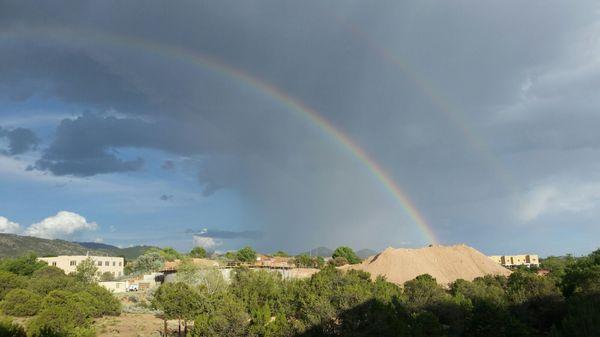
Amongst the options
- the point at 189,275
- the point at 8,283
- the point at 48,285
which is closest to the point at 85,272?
the point at 8,283

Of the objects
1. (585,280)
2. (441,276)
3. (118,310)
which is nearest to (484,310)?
(585,280)

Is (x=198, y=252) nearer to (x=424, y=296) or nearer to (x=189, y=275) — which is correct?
(x=189, y=275)

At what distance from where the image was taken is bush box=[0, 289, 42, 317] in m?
52.5

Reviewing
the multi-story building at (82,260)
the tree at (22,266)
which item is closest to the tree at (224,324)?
the tree at (22,266)

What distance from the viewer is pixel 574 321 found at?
2511 centimetres

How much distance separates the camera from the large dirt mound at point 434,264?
102m

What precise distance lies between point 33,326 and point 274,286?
1344 inches

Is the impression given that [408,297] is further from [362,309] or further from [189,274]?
[189,274]

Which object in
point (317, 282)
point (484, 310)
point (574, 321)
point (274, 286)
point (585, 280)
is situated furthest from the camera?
point (274, 286)

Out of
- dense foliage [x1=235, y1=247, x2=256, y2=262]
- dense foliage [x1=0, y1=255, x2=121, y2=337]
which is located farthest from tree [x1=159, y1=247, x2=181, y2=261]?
dense foliage [x1=0, y1=255, x2=121, y2=337]

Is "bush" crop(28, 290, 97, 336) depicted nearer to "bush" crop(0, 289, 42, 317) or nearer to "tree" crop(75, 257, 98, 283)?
"bush" crop(0, 289, 42, 317)

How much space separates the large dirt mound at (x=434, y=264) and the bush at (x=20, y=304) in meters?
67.2

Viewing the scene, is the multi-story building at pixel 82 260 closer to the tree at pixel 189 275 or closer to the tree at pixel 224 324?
the tree at pixel 189 275

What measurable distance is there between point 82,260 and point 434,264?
96.8 metres
